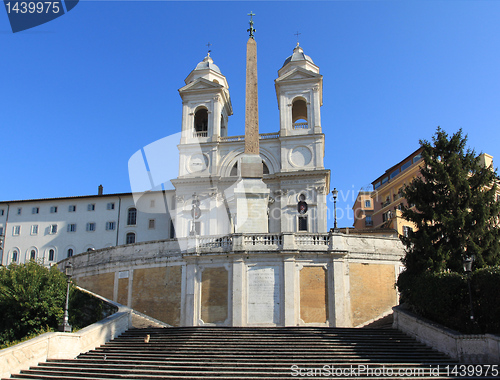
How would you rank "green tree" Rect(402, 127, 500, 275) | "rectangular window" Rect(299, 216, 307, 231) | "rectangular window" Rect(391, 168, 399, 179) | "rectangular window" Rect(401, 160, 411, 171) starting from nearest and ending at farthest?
1. "green tree" Rect(402, 127, 500, 275)
2. "rectangular window" Rect(299, 216, 307, 231)
3. "rectangular window" Rect(401, 160, 411, 171)
4. "rectangular window" Rect(391, 168, 399, 179)

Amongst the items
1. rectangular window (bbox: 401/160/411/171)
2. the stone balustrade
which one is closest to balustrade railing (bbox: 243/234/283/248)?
the stone balustrade

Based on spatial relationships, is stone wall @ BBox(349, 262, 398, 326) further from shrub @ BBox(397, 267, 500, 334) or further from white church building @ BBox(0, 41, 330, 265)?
white church building @ BBox(0, 41, 330, 265)

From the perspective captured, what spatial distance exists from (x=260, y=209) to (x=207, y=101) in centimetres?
2622

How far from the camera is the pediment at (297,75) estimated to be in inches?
1948

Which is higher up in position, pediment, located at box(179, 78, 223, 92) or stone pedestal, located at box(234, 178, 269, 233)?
pediment, located at box(179, 78, 223, 92)

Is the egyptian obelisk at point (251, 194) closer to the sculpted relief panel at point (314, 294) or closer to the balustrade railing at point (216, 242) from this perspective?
the balustrade railing at point (216, 242)

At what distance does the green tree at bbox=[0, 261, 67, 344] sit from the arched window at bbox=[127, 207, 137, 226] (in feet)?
100

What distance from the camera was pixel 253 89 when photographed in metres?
31.1

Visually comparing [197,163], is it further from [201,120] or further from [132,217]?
[132,217]

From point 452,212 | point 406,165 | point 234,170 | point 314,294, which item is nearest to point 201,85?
point 234,170

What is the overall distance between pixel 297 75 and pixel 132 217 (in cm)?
2212

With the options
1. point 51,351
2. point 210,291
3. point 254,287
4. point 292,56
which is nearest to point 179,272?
point 210,291

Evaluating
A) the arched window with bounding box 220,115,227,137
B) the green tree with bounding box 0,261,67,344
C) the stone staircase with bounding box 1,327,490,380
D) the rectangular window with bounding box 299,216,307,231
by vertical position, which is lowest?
the stone staircase with bounding box 1,327,490,380

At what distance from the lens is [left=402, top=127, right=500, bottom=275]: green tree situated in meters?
19.2
